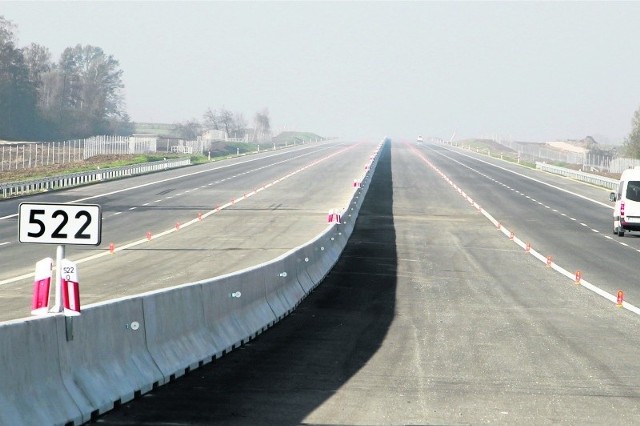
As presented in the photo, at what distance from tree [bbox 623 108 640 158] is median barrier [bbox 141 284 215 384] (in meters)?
129

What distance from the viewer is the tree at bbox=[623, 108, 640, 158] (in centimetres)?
14038

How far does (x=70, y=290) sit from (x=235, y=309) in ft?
20.2

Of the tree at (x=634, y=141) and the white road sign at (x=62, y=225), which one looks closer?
the white road sign at (x=62, y=225)

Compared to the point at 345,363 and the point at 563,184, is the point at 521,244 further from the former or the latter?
the point at 563,184

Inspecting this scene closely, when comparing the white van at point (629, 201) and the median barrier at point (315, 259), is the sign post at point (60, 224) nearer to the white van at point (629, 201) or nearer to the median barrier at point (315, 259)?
the median barrier at point (315, 259)

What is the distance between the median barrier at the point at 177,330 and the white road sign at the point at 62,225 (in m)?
1.43

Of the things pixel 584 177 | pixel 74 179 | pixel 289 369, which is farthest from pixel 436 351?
pixel 584 177

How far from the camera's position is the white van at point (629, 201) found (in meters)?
43.3

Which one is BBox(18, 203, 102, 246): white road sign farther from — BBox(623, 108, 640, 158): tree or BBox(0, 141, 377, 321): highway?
BBox(623, 108, 640, 158): tree

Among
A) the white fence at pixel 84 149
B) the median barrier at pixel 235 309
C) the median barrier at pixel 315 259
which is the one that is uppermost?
the median barrier at pixel 235 309

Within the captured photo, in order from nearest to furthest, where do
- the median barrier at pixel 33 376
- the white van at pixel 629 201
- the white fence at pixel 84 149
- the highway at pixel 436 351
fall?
the median barrier at pixel 33 376
the highway at pixel 436 351
the white van at pixel 629 201
the white fence at pixel 84 149

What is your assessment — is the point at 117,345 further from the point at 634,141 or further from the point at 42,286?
the point at 634,141

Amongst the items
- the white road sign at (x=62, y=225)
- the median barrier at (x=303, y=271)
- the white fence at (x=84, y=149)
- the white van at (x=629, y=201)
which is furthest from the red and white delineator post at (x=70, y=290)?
the white fence at (x=84, y=149)

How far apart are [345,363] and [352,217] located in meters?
29.7
